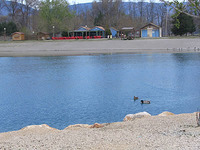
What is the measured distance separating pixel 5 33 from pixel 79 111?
7120 cm

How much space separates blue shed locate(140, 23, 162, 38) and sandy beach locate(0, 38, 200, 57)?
40.7 feet

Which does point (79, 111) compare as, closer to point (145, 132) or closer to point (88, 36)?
point (145, 132)

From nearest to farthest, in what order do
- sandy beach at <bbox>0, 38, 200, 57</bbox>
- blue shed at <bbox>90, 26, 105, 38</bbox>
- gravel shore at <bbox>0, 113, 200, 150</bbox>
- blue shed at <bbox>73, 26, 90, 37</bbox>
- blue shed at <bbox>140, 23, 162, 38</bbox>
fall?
gravel shore at <bbox>0, 113, 200, 150</bbox>, sandy beach at <bbox>0, 38, 200, 57</bbox>, blue shed at <bbox>140, 23, 162, 38</bbox>, blue shed at <bbox>90, 26, 105, 38</bbox>, blue shed at <bbox>73, 26, 90, 37</bbox>

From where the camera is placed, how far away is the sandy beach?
48188mm

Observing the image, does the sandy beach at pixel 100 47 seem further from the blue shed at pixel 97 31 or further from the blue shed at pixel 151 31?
the blue shed at pixel 97 31

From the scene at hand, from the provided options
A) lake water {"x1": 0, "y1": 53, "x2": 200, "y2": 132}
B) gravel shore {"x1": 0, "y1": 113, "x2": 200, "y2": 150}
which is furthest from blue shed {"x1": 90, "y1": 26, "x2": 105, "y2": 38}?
gravel shore {"x1": 0, "y1": 113, "x2": 200, "y2": 150}

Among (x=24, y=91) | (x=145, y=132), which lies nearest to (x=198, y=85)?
(x=24, y=91)

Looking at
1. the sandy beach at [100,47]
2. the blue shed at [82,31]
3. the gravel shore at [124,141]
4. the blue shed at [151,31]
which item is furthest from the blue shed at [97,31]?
the gravel shore at [124,141]

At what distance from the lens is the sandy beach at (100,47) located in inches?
1897

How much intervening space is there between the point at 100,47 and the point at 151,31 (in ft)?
60.7

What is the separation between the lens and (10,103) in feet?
50.0

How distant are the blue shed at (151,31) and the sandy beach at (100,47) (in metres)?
12.4

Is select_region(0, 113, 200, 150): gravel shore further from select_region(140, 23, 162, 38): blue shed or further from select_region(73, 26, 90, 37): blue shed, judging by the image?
select_region(73, 26, 90, 37): blue shed

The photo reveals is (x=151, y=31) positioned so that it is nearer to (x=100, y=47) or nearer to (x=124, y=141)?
(x=100, y=47)
